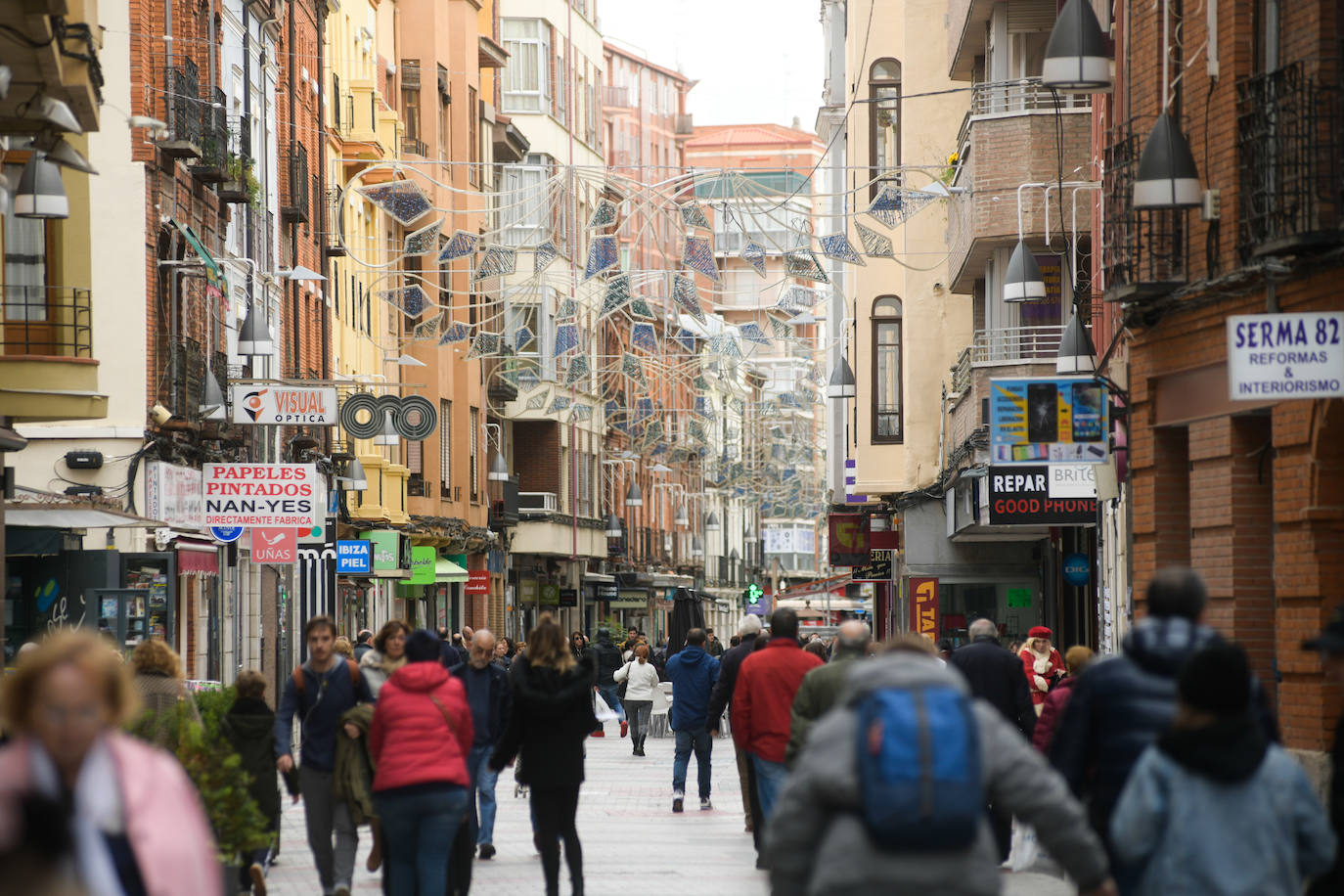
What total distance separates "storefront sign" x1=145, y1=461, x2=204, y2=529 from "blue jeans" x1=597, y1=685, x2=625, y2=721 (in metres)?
6.04

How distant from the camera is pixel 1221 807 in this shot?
7.12 m

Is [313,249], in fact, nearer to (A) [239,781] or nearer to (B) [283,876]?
(B) [283,876]

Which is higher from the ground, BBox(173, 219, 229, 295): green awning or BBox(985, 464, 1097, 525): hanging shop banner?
BBox(173, 219, 229, 295): green awning

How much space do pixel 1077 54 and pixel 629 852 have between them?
7.11 m

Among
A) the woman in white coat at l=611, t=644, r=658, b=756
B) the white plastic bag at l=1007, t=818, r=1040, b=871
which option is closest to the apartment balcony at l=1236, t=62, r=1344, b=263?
the white plastic bag at l=1007, t=818, r=1040, b=871

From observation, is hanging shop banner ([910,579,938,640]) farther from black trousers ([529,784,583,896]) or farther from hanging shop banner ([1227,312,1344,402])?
hanging shop banner ([1227,312,1344,402])

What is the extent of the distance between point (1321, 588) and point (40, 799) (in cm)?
1188

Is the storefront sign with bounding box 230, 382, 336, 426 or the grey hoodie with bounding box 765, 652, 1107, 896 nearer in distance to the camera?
the grey hoodie with bounding box 765, 652, 1107, 896

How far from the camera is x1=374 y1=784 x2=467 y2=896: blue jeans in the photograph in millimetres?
11641

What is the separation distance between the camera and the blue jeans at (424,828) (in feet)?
38.2

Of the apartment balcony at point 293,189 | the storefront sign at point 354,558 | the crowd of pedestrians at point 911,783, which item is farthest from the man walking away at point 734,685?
the apartment balcony at point 293,189

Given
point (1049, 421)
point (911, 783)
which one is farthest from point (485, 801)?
point (911, 783)

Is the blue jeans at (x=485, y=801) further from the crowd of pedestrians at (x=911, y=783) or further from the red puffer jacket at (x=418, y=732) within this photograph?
the crowd of pedestrians at (x=911, y=783)

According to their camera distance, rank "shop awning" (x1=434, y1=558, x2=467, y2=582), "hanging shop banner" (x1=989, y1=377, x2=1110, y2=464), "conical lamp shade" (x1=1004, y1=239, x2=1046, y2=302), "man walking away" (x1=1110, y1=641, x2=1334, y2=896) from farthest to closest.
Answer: "shop awning" (x1=434, y1=558, x2=467, y2=582), "conical lamp shade" (x1=1004, y1=239, x2=1046, y2=302), "hanging shop banner" (x1=989, y1=377, x2=1110, y2=464), "man walking away" (x1=1110, y1=641, x2=1334, y2=896)
